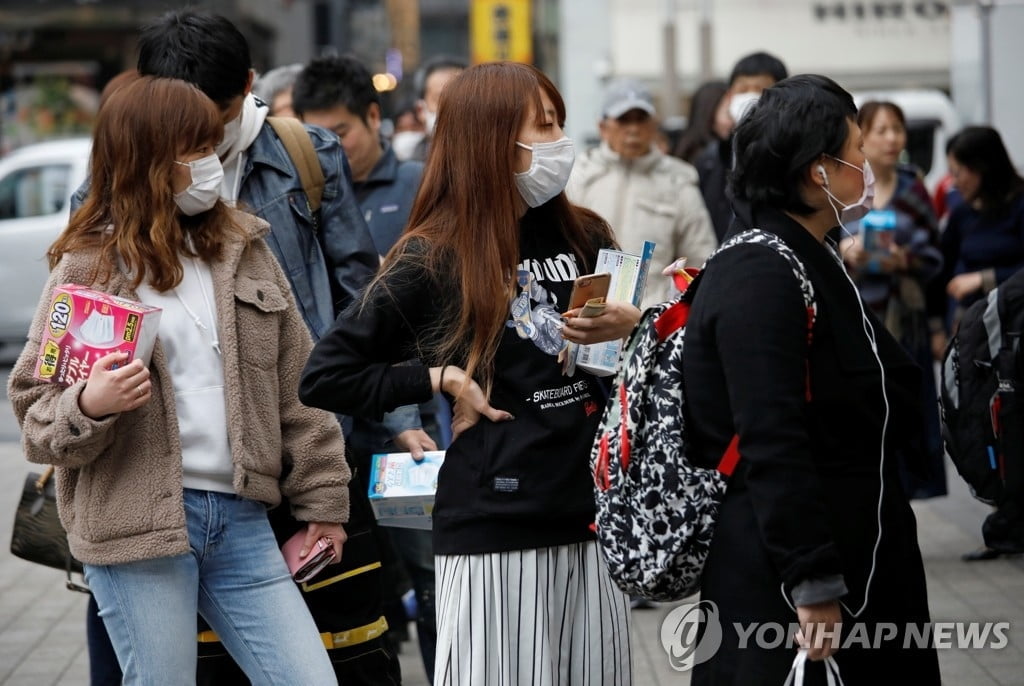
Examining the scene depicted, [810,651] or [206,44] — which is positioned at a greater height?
[206,44]

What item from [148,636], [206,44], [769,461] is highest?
[206,44]

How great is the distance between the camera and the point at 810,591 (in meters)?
2.40

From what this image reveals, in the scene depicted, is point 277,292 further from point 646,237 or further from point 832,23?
point 832,23

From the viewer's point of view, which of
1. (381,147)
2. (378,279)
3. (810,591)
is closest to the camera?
(810,591)

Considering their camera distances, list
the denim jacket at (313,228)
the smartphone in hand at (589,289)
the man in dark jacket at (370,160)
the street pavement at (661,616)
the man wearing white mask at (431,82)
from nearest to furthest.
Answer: the smartphone in hand at (589,289) → the denim jacket at (313,228) → the man in dark jacket at (370,160) → the street pavement at (661,616) → the man wearing white mask at (431,82)

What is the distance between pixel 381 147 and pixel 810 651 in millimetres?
3293

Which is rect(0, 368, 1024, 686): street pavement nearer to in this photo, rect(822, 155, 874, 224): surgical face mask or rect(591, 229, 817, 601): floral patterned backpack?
rect(591, 229, 817, 601): floral patterned backpack

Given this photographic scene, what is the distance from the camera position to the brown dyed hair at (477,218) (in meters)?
3.01

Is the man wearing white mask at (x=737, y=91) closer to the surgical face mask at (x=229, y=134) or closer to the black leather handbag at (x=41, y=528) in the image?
the surgical face mask at (x=229, y=134)

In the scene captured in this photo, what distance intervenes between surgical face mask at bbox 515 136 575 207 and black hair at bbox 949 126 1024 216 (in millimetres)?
4284

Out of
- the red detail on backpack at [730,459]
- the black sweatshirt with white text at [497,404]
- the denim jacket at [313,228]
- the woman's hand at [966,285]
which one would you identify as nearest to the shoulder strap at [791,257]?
the red detail on backpack at [730,459]

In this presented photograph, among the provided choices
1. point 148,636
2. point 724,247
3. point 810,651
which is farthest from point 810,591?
point 148,636

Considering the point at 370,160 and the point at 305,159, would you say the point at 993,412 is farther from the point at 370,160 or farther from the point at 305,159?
the point at 370,160

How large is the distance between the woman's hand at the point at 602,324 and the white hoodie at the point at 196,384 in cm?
79
